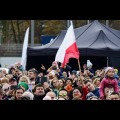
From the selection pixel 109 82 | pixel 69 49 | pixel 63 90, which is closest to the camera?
pixel 63 90

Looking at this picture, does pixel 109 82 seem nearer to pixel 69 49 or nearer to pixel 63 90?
pixel 63 90

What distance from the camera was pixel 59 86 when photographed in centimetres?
1234

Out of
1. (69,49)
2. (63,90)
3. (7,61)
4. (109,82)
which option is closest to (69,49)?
(69,49)

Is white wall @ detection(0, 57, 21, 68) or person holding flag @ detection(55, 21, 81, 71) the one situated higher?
white wall @ detection(0, 57, 21, 68)

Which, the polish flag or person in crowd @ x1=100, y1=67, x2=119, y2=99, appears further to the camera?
the polish flag

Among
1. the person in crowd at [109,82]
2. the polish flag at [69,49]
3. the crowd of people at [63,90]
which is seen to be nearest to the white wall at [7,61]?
the crowd of people at [63,90]

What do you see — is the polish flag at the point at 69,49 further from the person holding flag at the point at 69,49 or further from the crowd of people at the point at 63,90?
the crowd of people at the point at 63,90

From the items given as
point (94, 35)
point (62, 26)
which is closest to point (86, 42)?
point (94, 35)

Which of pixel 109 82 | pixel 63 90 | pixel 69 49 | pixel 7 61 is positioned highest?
pixel 7 61

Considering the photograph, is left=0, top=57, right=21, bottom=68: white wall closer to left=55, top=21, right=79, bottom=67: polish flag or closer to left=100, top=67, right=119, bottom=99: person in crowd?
left=55, top=21, right=79, bottom=67: polish flag

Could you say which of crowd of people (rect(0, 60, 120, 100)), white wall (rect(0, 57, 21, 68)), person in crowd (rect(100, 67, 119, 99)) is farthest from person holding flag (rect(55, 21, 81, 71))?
white wall (rect(0, 57, 21, 68))
